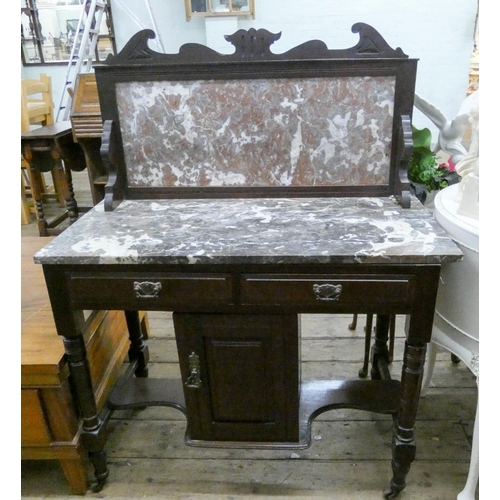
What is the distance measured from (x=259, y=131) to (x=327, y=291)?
576mm

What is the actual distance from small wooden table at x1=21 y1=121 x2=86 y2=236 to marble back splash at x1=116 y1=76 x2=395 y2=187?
5.63ft

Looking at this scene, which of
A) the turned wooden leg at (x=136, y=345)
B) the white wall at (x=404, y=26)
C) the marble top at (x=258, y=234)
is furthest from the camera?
the white wall at (x=404, y=26)

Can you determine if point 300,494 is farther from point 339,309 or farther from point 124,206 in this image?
point 124,206

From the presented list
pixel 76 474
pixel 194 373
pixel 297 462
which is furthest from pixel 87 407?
pixel 297 462

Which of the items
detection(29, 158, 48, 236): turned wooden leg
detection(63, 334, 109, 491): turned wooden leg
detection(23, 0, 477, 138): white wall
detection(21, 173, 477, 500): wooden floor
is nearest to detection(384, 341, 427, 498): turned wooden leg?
detection(21, 173, 477, 500): wooden floor

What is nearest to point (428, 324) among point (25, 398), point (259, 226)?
point (259, 226)

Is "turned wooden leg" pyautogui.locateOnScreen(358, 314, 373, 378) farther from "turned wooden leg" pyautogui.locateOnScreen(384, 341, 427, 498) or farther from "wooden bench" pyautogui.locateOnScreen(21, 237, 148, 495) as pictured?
"wooden bench" pyautogui.locateOnScreen(21, 237, 148, 495)

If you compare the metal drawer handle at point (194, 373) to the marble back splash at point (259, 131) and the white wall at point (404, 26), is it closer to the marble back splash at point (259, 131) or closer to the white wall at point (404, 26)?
the marble back splash at point (259, 131)

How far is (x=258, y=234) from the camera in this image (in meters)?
1.18

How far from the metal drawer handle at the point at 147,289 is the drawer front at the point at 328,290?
8.3 inches

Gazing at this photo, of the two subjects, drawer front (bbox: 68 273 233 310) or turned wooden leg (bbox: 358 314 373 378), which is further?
turned wooden leg (bbox: 358 314 373 378)

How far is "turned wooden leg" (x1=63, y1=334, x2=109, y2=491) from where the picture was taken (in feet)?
4.17

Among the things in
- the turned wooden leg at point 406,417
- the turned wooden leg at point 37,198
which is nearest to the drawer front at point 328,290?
the turned wooden leg at point 406,417

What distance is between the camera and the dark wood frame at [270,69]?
1310mm
